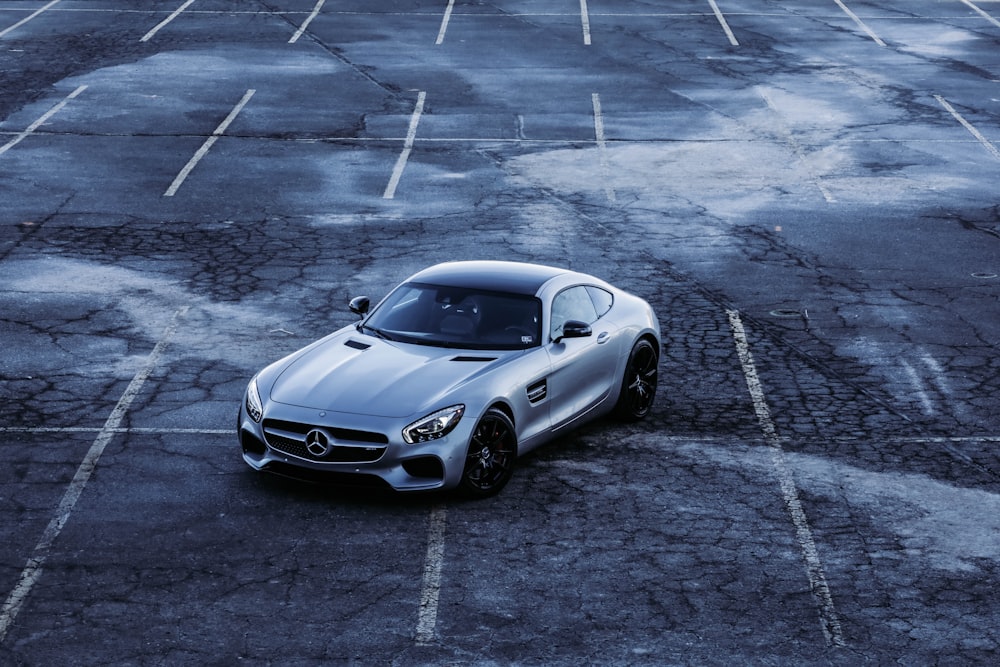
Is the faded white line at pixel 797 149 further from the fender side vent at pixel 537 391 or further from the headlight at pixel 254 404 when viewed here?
the headlight at pixel 254 404

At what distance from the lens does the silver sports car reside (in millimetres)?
10266

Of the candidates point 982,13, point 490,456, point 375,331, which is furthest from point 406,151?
point 982,13

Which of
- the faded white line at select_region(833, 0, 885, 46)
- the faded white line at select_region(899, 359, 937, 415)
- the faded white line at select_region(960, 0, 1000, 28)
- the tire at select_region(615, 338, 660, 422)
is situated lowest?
the faded white line at select_region(833, 0, 885, 46)

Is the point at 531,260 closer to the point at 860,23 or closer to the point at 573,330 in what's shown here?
the point at 573,330

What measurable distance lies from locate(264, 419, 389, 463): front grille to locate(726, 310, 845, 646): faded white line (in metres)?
2.96

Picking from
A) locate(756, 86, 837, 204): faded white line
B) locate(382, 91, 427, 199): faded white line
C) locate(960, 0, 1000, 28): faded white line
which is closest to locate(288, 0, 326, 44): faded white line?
locate(382, 91, 427, 199): faded white line

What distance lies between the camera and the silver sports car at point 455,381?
1027cm

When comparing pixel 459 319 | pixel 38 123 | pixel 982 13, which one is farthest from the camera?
pixel 982 13

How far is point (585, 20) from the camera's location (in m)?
35.3

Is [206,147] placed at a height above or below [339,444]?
below

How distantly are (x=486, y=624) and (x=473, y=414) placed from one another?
2162mm

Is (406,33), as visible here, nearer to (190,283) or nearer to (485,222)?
(485,222)

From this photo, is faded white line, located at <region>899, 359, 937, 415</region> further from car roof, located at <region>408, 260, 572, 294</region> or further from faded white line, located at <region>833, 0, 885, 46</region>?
faded white line, located at <region>833, 0, 885, 46</region>

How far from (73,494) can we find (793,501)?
5236 mm
